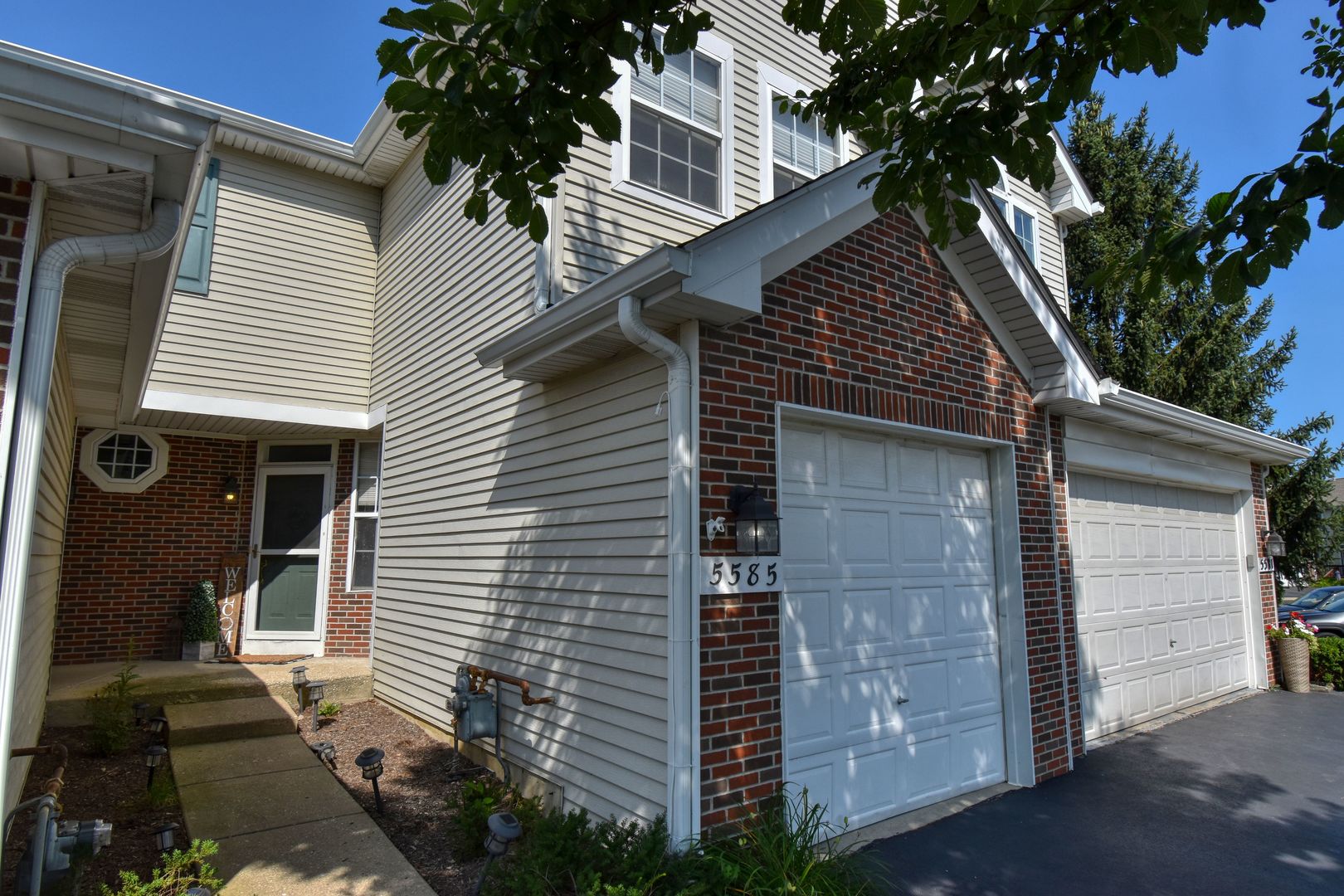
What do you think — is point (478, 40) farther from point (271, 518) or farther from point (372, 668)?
point (271, 518)

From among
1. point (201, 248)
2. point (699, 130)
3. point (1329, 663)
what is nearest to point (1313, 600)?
point (1329, 663)

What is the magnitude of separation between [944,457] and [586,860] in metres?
3.97

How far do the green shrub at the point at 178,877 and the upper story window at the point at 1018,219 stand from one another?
11.4 metres

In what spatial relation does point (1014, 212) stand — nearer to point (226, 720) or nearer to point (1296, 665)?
point (1296, 665)

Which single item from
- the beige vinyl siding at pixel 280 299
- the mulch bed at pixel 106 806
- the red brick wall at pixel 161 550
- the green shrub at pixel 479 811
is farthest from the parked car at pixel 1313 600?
the mulch bed at pixel 106 806

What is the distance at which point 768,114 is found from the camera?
25.2ft

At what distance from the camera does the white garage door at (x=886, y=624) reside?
4980 millimetres

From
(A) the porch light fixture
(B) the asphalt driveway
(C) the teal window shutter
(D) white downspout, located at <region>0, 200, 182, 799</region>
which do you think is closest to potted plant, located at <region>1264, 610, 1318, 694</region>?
(B) the asphalt driveway

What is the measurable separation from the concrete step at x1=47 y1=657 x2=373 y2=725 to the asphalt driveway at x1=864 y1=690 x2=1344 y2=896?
6049 mm

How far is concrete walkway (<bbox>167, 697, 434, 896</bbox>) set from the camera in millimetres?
4254

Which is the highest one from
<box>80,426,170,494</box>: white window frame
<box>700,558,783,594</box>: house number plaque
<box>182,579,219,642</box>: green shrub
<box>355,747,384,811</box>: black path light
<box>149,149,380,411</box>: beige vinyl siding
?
<box>149,149,380,411</box>: beige vinyl siding

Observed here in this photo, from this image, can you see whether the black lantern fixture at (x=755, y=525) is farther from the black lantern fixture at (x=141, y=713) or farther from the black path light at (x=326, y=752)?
the black lantern fixture at (x=141, y=713)

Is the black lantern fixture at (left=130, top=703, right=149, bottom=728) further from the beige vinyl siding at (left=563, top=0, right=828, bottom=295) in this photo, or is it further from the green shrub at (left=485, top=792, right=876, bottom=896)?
the beige vinyl siding at (left=563, top=0, right=828, bottom=295)

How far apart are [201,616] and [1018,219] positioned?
1234 cm
